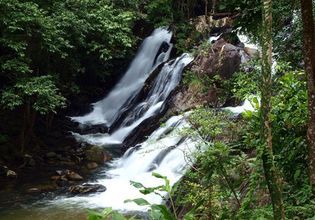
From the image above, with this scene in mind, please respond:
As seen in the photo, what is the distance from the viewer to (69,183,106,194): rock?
31.3 feet

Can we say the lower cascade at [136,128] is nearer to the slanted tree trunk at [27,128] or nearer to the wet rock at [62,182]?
the wet rock at [62,182]

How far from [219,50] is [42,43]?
549 cm

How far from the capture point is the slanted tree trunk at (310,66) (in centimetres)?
305

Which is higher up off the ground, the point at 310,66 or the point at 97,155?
the point at 97,155

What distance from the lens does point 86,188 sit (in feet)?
31.5

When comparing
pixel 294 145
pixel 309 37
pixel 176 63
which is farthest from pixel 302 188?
pixel 176 63

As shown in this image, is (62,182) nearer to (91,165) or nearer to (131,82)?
(91,165)

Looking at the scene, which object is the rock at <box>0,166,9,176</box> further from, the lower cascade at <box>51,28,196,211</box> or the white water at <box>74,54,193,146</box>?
the white water at <box>74,54,193,146</box>

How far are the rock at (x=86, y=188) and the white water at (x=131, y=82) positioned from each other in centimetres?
627

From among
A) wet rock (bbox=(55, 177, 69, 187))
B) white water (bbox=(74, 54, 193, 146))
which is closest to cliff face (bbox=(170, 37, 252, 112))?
white water (bbox=(74, 54, 193, 146))

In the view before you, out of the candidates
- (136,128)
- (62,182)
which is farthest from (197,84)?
(136,128)

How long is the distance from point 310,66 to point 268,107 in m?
0.57

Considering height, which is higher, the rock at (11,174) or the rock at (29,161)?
the rock at (29,161)

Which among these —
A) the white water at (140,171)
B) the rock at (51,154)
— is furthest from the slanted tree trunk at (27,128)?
the white water at (140,171)
